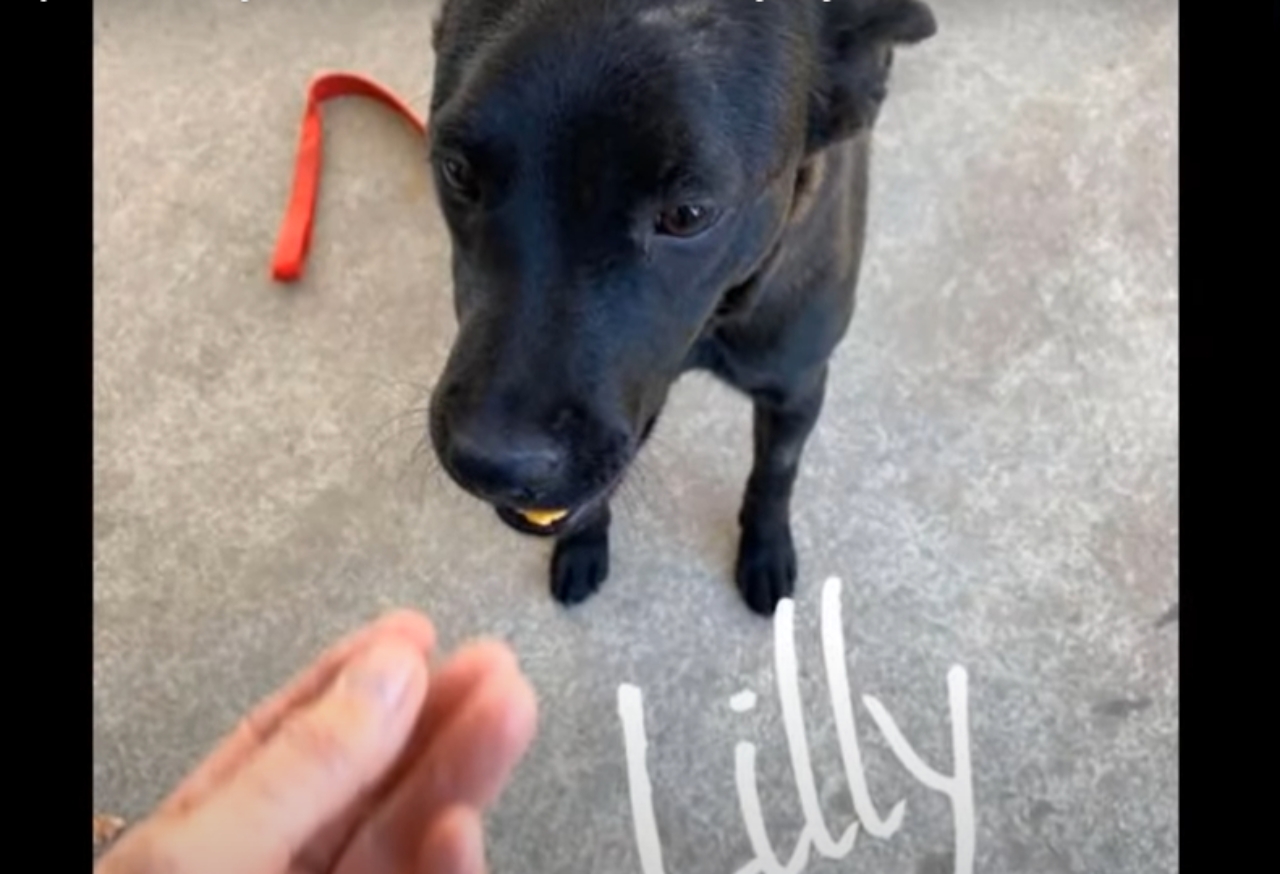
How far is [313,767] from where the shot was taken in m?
0.81

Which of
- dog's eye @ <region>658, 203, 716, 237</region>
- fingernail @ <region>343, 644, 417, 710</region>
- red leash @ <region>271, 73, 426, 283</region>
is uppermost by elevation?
fingernail @ <region>343, 644, 417, 710</region>

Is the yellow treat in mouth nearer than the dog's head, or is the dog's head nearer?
the dog's head

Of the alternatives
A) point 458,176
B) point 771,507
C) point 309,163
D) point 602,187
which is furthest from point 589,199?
point 309,163

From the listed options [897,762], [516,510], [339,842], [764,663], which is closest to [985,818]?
[897,762]

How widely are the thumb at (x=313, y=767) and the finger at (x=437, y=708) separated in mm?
42

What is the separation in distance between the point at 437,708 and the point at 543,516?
50cm

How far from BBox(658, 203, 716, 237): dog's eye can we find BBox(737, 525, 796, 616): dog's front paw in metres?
0.68

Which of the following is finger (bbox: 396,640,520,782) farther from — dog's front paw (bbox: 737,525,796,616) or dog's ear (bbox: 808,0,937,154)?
dog's front paw (bbox: 737,525,796,616)

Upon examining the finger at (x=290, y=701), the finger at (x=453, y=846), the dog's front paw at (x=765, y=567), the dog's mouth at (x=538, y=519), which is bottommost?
the dog's front paw at (x=765, y=567)

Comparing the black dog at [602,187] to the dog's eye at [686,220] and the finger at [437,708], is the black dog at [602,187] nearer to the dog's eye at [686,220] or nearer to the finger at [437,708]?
the dog's eye at [686,220]

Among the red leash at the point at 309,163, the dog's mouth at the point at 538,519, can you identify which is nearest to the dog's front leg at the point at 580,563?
the dog's mouth at the point at 538,519

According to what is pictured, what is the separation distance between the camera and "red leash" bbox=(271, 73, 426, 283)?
216 centimetres

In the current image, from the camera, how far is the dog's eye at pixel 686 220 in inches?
49.8

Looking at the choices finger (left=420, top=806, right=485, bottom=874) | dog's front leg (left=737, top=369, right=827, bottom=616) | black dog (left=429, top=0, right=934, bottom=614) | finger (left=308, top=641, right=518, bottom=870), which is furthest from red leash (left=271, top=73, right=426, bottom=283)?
finger (left=420, top=806, right=485, bottom=874)
